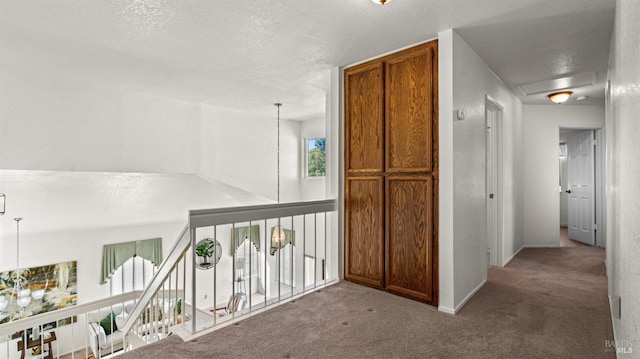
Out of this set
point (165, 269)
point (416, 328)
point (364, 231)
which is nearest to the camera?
point (416, 328)

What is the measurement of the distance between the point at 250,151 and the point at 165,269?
394cm

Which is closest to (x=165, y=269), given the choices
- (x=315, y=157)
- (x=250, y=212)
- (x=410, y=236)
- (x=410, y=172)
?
(x=250, y=212)

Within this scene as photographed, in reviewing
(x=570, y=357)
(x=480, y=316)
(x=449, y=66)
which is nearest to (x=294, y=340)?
(x=480, y=316)

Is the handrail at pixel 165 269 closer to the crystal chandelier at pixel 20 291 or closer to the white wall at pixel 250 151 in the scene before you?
the white wall at pixel 250 151

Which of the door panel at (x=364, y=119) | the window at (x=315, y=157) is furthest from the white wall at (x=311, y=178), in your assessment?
the door panel at (x=364, y=119)

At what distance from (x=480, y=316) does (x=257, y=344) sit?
5.73 ft

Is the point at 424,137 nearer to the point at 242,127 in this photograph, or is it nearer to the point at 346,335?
the point at 346,335

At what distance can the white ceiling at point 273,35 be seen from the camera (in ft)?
7.50

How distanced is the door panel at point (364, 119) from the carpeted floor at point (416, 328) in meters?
1.27

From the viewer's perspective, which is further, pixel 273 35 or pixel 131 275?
pixel 131 275

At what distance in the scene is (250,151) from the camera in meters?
6.35

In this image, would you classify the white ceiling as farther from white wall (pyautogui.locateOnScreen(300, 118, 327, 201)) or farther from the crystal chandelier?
the crystal chandelier

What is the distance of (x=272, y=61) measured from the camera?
3404 mm

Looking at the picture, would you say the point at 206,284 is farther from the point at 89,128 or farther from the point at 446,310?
the point at 446,310
